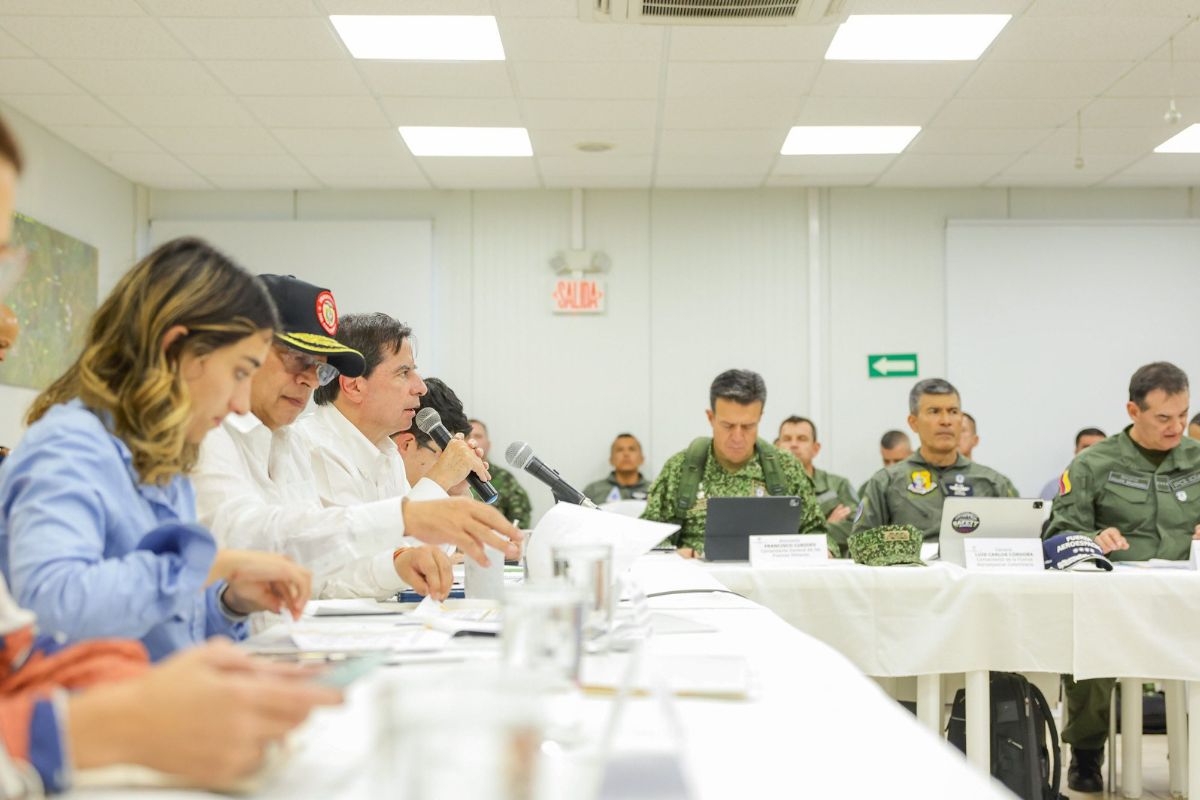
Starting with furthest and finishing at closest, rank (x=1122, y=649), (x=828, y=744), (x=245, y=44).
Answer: (x=245, y=44) < (x=1122, y=649) < (x=828, y=744)

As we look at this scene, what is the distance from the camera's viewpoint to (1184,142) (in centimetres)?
615

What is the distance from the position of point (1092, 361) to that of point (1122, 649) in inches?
181

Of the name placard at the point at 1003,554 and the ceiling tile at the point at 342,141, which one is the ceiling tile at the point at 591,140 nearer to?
the ceiling tile at the point at 342,141

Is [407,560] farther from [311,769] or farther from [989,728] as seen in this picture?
[989,728]

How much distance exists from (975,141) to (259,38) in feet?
12.1

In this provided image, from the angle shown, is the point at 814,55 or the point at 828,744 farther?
the point at 814,55

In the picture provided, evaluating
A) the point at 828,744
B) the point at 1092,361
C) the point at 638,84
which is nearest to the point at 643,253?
the point at 638,84

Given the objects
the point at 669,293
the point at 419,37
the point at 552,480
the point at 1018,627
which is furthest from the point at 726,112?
A: the point at 552,480

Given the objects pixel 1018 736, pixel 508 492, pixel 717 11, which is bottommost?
pixel 1018 736

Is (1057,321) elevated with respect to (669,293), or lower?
lower

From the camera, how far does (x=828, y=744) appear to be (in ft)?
3.10

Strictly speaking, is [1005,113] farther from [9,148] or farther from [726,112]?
[9,148]

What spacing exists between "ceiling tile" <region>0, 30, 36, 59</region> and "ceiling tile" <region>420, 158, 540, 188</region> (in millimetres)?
2195

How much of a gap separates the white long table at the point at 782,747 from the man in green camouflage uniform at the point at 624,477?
223 inches
